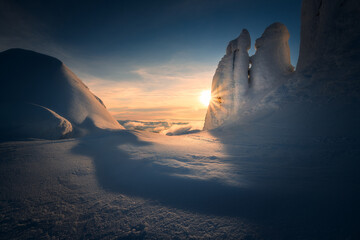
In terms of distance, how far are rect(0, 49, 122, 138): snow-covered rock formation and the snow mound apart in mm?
156

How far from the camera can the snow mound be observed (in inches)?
299

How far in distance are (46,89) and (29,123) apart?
6.49 m

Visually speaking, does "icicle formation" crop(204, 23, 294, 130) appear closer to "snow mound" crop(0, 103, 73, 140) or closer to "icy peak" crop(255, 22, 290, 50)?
"icy peak" crop(255, 22, 290, 50)

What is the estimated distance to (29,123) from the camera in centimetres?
805

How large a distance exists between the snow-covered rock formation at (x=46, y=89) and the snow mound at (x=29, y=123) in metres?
0.16

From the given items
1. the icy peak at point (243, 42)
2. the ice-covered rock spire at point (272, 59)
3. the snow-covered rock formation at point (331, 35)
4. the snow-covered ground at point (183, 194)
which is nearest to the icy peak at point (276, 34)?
the ice-covered rock spire at point (272, 59)

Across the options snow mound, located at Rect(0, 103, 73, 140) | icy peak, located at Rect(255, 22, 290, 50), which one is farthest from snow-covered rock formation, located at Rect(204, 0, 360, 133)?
snow mound, located at Rect(0, 103, 73, 140)

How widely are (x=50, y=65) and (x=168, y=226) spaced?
20.5m

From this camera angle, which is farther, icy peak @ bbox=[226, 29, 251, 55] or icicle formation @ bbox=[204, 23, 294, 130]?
icy peak @ bbox=[226, 29, 251, 55]

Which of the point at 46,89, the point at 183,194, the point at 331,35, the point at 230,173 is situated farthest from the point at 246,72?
the point at 46,89

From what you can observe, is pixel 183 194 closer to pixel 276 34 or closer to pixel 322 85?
pixel 322 85

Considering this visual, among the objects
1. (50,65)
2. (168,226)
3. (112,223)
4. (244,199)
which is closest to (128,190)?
(112,223)

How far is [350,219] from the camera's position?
1788mm

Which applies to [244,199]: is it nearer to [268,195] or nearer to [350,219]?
[268,195]
